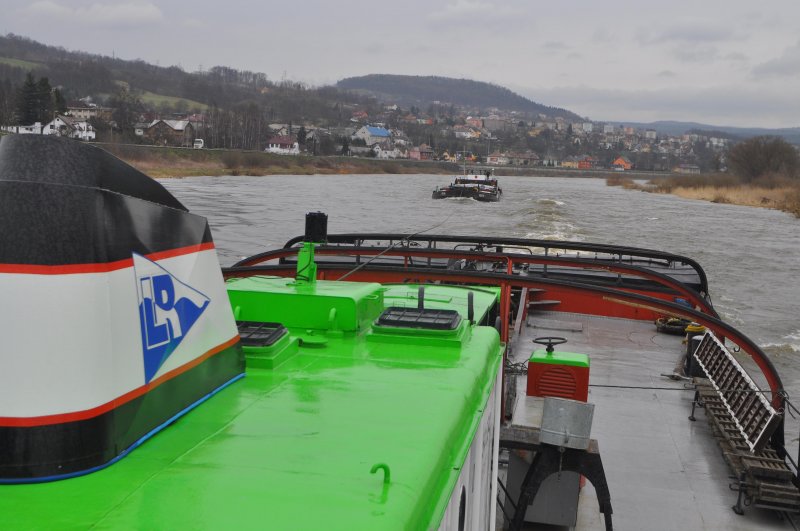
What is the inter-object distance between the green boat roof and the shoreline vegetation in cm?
6480

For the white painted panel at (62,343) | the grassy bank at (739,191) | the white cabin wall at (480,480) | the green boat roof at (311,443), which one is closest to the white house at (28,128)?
the green boat roof at (311,443)

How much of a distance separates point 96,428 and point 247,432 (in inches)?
31.2

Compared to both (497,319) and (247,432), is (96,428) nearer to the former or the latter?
(247,432)

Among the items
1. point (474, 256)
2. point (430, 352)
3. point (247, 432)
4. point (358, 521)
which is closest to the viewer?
point (358, 521)

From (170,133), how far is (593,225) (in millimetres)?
83852

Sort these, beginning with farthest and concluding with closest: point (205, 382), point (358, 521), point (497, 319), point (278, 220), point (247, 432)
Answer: point (278, 220), point (497, 319), point (205, 382), point (247, 432), point (358, 521)

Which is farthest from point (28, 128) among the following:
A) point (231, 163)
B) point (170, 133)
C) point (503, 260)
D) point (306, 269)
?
point (306, 269)

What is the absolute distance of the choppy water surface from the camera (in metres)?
31.1

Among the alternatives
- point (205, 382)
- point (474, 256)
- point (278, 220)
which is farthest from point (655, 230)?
point (205, 382)

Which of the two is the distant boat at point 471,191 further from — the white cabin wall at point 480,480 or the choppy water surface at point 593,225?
the white cabin wall at point 480,480

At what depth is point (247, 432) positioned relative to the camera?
3.84 meters

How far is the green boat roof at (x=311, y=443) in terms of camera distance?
299cm

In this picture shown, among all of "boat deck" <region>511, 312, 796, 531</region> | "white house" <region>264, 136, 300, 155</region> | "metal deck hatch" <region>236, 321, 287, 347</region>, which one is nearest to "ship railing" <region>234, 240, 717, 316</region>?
"boat deck" <region>511, 312, 796, 531</region>

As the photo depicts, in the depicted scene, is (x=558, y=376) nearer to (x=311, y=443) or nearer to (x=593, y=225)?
(x=311, y=443)
